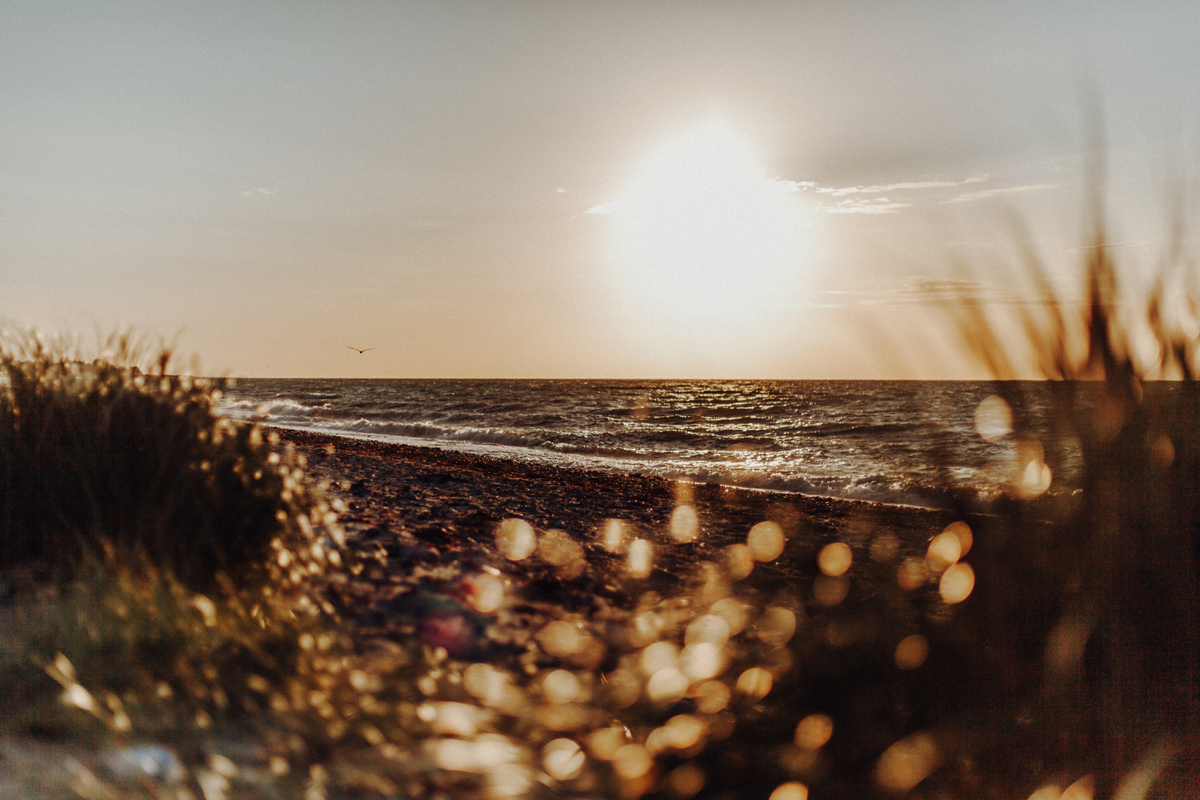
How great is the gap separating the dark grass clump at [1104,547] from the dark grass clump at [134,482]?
4.55 metres

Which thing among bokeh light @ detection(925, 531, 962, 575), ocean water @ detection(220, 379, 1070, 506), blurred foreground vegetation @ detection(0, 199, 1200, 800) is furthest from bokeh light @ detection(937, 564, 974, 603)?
ocean water @ detection(220, 379, 1070, 506)

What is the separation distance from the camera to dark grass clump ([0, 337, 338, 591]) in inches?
158

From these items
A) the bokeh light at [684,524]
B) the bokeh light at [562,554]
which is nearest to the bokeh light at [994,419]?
the bokeh light at [562,554]

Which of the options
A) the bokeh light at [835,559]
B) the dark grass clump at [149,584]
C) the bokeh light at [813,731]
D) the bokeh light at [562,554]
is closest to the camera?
the dark grass clump at [149,584]

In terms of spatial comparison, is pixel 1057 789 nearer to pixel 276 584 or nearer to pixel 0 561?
pixel 276 584

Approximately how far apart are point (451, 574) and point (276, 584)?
1.28 m

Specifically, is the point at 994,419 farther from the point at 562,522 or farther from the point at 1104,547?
the point at 1104,547

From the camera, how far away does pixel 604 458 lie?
19875 millimetres

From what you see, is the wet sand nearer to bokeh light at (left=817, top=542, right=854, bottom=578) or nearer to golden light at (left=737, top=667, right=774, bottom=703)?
bokeh light at (left=817, top=542, right=854, bottom=578)

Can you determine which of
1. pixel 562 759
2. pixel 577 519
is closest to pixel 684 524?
pixel 577 519

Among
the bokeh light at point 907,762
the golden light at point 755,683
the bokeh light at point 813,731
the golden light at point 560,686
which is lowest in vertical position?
the bokeh light at point 907,762

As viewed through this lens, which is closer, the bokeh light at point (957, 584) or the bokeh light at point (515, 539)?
the bokeh light at point (957, 584)

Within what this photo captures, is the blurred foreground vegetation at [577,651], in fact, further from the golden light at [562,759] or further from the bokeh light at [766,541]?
the bokeh light at [766,541]

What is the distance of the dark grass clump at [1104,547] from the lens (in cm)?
337
